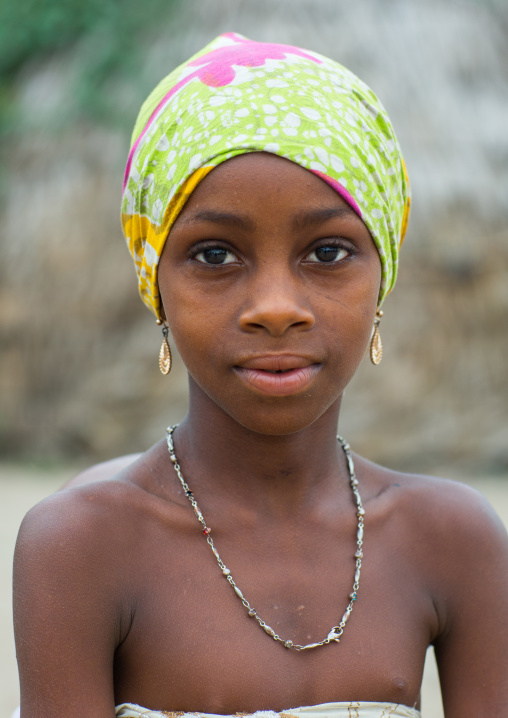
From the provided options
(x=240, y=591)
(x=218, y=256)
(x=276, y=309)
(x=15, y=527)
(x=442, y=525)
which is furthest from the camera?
(x=15, y=527)

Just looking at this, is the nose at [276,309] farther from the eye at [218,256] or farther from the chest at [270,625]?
the chest at [270,625]

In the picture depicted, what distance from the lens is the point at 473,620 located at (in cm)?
206

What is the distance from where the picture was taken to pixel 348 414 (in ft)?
20.7

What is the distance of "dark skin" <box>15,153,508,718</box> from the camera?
5.75ft

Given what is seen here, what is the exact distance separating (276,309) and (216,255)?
20 centimetres

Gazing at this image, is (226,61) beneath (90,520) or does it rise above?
above

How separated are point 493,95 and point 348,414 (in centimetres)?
256

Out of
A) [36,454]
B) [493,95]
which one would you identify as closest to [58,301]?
[36,454]

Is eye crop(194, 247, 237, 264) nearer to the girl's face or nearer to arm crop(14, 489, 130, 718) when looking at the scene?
the girl's face

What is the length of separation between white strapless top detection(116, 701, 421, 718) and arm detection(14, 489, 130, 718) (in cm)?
8

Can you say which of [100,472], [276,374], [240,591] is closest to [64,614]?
[240,591]

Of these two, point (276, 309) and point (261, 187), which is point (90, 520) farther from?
point (261, 187)

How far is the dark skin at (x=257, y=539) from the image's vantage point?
175cm

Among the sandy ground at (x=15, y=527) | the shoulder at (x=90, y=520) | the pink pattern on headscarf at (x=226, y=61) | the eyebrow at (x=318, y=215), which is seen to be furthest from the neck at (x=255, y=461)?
the sandy ground at (x=15, y=527)
